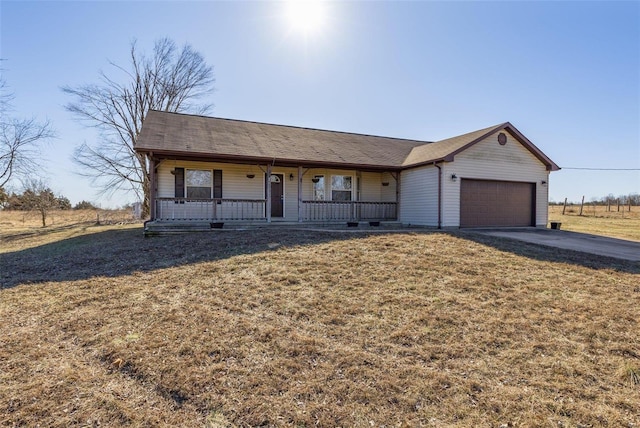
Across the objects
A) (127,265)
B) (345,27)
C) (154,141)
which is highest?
(345,27)

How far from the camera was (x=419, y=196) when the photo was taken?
47.4ft

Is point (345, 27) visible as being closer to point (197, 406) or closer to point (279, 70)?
point (279, 70)

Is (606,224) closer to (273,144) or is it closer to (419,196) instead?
(419,196)

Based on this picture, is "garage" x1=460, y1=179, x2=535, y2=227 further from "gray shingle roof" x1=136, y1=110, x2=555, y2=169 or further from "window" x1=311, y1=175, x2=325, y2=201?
"window" x1=311, y1=175, x2=325, y2=201

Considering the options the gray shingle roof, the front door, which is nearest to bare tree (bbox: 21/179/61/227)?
the gray shingle roof

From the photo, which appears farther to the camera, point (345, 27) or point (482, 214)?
point (482, 214)

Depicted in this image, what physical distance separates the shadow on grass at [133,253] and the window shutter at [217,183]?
2678mm

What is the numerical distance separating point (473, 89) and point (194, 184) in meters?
12.4

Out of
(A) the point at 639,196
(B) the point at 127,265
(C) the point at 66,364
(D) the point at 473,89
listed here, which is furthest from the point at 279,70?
(A) the point at 639,196

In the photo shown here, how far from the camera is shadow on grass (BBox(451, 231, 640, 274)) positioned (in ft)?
25.6

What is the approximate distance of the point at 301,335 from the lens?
4.19m

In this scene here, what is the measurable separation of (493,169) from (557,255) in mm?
6277

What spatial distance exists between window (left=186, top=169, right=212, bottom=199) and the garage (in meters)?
10.2

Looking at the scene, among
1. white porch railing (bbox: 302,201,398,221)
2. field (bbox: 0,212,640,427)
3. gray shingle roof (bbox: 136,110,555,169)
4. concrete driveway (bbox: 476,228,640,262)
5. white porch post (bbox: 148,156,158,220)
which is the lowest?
field (bbox: 0,212,640,427)
